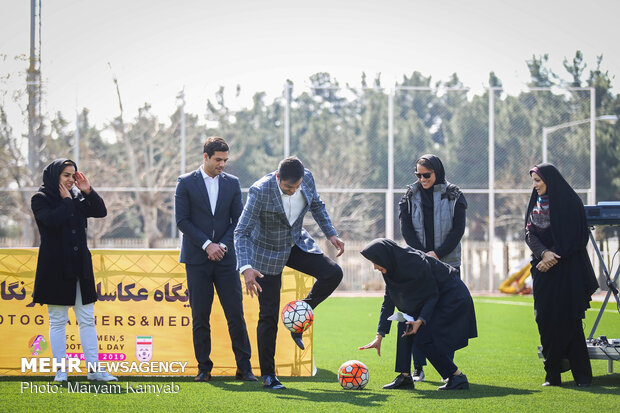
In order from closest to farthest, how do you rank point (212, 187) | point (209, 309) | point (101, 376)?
1. point (101, 376)
2. point (209, 309)
3. point (212, 187)

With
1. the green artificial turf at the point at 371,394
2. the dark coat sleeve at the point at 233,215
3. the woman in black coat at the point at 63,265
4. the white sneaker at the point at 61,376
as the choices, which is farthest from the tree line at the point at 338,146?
the white sneaker at the point at 61,376

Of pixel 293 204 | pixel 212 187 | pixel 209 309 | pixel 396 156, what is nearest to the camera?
pixel 293 204

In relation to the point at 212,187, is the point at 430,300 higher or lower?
lower

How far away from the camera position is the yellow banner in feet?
24.1

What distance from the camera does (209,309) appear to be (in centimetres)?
710

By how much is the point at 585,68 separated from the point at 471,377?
80.8 feet

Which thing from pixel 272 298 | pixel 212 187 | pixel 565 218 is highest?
pixel 212 187

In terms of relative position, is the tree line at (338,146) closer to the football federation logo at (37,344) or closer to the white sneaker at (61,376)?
the football federation logo at (37,344)

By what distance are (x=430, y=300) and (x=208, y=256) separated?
195 cm

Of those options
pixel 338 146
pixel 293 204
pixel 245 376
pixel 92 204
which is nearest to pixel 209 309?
pixel 245 376

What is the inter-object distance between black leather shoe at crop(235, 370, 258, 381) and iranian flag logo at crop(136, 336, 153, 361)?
0.85 m

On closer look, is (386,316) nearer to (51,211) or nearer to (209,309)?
(209,309)

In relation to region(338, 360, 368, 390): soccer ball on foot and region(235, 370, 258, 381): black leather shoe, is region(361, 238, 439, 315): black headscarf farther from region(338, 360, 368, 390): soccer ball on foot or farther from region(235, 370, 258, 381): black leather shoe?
region(235, 370, 258, 381): black leather shoe

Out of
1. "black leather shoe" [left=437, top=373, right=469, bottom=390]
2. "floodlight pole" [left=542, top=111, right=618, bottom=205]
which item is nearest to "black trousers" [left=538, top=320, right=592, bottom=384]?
"black leather shoe" [left=437, top=373, right=469, bottom=390]
